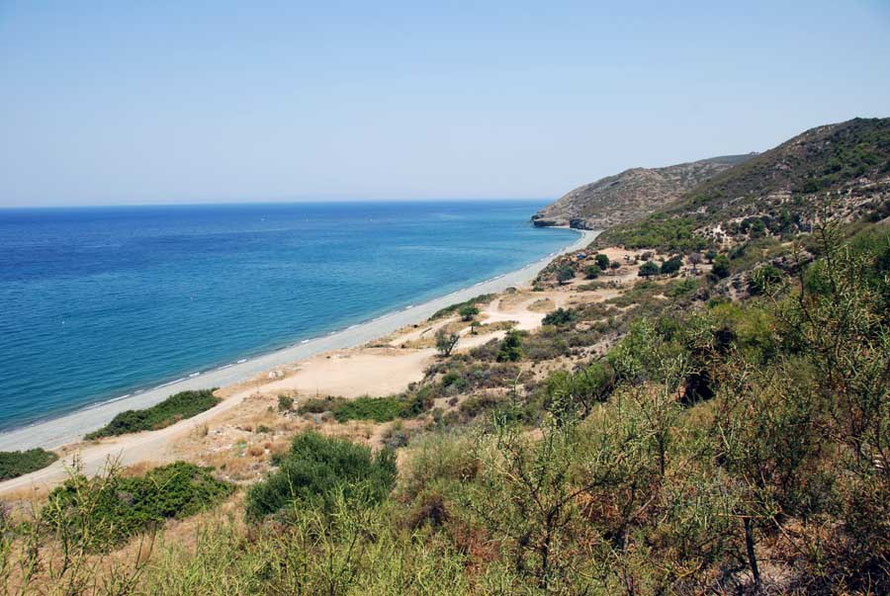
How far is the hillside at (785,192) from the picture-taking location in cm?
3884

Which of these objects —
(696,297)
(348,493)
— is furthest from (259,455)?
(696,297)

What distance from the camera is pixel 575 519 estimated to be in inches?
249

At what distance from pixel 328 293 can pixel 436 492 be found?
5059cm

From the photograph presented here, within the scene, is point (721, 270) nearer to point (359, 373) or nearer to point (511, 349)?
point (511, 349)

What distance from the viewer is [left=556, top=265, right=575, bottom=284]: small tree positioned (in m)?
52.7

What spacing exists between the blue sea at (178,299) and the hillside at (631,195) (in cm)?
1867

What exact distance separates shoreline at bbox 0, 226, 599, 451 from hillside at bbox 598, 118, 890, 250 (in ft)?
75.3

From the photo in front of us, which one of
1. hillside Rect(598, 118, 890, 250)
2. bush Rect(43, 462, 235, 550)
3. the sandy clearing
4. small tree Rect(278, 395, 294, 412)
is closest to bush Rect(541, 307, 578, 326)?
the sandy clearing

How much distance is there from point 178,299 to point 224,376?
25.6 metres

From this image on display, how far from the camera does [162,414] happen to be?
2573 centimetres

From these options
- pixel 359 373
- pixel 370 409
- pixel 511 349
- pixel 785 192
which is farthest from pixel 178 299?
pixel 785 192

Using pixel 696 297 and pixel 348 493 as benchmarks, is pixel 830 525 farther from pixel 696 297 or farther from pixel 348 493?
pixel 696 297

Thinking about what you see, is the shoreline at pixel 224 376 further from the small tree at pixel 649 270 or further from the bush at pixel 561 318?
the small tree at pixel 649 270

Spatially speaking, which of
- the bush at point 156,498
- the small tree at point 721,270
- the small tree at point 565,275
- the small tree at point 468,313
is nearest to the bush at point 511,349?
the small tree at point 468,313
